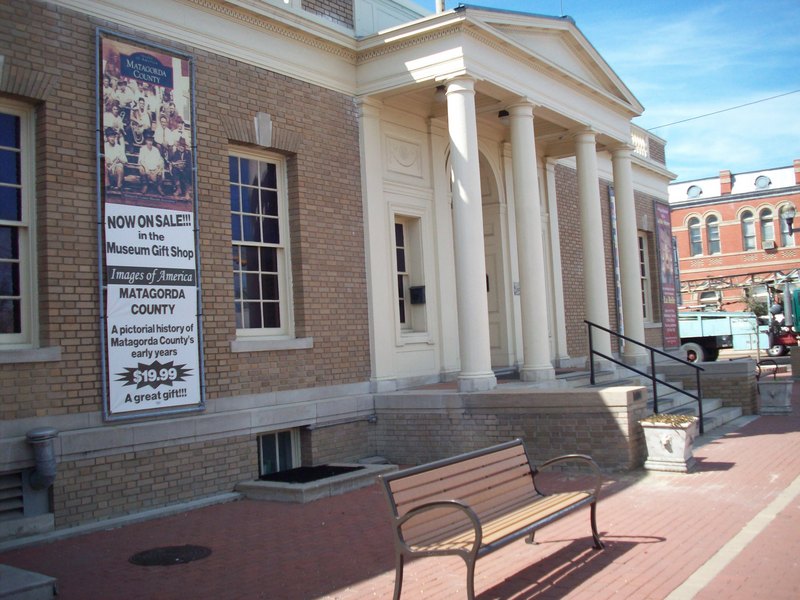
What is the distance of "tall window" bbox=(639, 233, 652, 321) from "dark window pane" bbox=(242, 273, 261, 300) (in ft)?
45.0

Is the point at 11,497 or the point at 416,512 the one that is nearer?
the point at 416,512

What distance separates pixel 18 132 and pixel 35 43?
2.98 ft

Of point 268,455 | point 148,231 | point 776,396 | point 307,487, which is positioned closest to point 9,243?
point 148,231

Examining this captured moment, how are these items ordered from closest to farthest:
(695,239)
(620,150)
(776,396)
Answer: (776,396), (620,150), (695,239)

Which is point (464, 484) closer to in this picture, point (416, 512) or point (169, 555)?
point (416, 512)

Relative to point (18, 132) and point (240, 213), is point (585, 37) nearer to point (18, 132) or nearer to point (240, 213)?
point (240, 213)

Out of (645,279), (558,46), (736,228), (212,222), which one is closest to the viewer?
(212,222)

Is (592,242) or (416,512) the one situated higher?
(592,242)

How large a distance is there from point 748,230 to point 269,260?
4666 centimetres

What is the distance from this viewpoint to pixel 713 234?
51.2 m

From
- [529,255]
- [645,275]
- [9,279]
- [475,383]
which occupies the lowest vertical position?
[475,383]

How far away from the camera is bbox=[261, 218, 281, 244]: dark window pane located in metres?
10.6

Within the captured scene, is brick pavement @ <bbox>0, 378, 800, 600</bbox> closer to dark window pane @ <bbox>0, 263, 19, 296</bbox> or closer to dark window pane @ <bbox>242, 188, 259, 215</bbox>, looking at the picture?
dark window pane @ <bbox>0, 263, 19, 296</bbox>

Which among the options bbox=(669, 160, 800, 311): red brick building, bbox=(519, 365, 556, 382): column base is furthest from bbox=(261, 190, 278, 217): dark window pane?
bbox=(669, 160, 800, 311): red brick building
